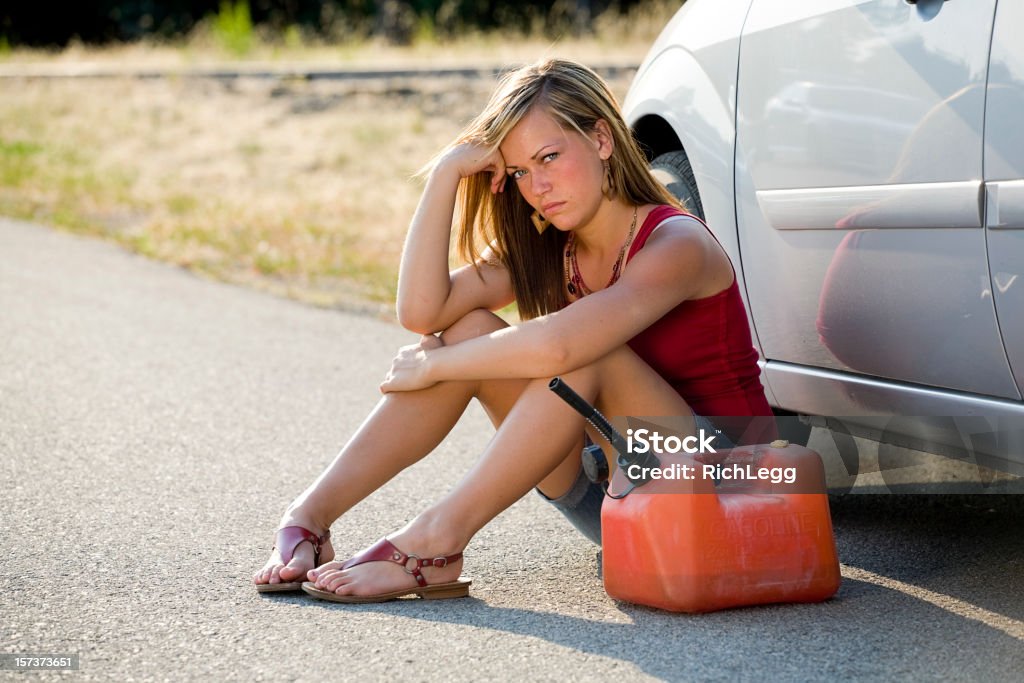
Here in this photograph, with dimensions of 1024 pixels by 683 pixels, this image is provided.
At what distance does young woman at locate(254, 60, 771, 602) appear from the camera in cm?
283

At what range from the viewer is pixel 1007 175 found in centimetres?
247

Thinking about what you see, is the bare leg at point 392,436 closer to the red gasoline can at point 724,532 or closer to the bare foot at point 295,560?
the bare foot at point 295,560

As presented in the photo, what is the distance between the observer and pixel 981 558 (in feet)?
10.3

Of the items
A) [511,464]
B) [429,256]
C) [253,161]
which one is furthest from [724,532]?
[253,161]

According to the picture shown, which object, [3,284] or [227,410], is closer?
[227,410]

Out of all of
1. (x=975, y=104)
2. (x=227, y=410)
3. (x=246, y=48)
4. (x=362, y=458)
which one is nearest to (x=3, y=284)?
(x=227, y=410)

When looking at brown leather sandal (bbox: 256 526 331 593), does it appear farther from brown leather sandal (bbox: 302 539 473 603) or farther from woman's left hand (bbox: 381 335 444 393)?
woman's left hand (bbox: 381 335 444 393)

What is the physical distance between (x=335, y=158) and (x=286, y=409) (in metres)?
7.14

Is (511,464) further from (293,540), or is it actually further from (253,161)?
(253,161)

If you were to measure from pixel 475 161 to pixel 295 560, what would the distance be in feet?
3.43

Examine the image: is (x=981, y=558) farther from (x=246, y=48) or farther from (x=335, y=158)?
(x=246, y=48)

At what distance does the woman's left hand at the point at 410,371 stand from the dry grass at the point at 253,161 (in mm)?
3684

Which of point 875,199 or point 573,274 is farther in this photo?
point 573,274

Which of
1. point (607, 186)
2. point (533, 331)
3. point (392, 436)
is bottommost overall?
point (392, 436)
